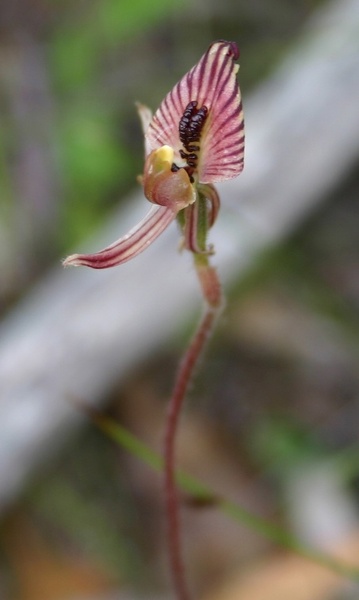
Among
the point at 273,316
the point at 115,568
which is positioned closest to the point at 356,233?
the point at 273,316

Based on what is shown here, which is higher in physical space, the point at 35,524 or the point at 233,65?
the point at 35,524

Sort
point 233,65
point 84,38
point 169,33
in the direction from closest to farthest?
point 233,65 < point 84,38 < point 169,33

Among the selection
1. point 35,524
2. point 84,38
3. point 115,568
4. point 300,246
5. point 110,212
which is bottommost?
point 115,568

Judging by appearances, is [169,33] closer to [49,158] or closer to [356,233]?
[49,158]

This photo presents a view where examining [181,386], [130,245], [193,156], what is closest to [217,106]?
[193,156]

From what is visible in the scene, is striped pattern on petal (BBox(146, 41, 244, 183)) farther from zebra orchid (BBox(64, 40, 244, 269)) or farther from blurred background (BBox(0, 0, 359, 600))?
blurred background (BBox(0, 0, 359, 600))

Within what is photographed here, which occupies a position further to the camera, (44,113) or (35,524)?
(44,113)

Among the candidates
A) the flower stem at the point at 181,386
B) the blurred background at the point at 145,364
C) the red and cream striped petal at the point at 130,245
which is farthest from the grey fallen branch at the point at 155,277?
the red and cream striped petal at the point at 130,245
